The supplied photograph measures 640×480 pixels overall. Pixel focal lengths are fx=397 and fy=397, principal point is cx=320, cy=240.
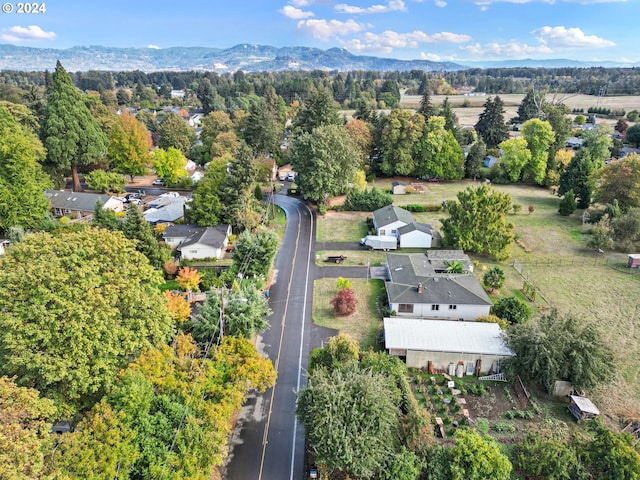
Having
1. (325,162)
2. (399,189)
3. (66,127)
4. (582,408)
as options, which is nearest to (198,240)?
(325,162)

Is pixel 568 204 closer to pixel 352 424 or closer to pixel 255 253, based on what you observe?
pixel 255 253

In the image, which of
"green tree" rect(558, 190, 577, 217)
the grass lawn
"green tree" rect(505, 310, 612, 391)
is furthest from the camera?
"green tree" rect(558, 190, 577, 217)

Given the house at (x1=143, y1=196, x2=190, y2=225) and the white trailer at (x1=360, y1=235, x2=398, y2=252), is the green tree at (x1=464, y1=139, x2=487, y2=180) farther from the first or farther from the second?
the house at (x1=143, y1=196, x2=190, y2=225)

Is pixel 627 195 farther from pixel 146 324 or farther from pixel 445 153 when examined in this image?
pixel 146 324

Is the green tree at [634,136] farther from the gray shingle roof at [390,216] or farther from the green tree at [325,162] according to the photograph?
the gray shingle roof at [390,216]

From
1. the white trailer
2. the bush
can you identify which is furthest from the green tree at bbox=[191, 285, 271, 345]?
the bush

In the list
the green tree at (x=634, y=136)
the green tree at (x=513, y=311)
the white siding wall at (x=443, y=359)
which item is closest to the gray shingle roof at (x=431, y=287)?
the green tree at (x=513, y=311)

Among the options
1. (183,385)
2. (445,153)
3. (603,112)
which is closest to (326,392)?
(183,385)
